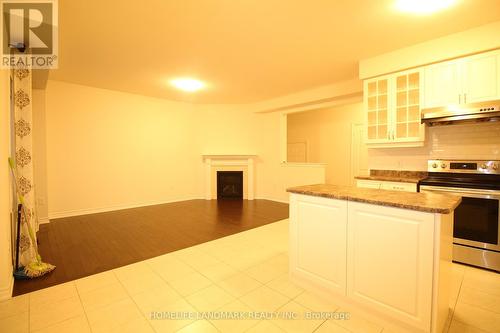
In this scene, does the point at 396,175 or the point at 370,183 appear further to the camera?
the point at 396,175

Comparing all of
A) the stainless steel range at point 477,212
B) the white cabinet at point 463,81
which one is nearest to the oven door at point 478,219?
the stainless steel range at point 477,212

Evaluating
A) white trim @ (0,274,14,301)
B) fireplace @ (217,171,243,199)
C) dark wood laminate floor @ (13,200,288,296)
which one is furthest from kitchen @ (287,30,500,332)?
fireplace @ (217,171,243,199)

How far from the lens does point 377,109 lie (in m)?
→ 3.60

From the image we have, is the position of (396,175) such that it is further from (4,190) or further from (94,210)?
(94,210)

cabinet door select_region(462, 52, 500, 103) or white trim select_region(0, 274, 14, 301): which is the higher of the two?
cabinet door select_region(462, 52, 500, 103)

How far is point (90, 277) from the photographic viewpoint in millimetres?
2408

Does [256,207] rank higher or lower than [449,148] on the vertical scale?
lower

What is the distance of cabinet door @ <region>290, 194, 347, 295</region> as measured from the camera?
1904mm

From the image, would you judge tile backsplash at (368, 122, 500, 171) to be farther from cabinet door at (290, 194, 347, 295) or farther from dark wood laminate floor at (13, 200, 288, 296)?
cabinet door at (290, 194, 347, 295)

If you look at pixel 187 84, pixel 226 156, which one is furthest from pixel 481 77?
pixel 226 156

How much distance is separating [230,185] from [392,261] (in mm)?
5463

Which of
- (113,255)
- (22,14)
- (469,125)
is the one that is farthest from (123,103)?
(469,125)

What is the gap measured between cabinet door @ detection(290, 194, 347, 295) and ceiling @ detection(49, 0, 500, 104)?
1914 mm

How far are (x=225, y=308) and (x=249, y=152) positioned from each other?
5.12m
